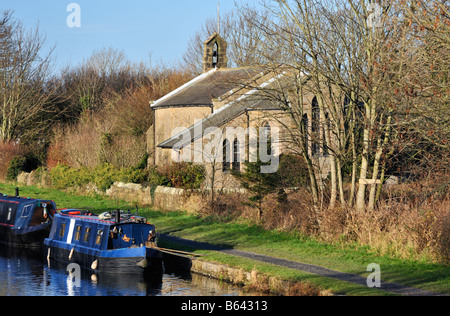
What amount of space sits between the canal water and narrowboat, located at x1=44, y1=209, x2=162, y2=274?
39 cm

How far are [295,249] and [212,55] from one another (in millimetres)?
27621

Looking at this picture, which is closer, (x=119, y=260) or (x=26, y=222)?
(x=119, y=260)

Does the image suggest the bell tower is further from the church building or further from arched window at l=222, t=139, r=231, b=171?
arched window at l=222, t=139, r=231, b=171

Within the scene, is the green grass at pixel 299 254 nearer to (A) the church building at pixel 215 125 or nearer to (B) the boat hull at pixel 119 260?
(B) the boat hull at pixel 119 260

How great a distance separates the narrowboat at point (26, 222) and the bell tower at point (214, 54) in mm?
20891

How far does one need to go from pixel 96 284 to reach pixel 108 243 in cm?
213

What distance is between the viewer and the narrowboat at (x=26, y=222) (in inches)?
991

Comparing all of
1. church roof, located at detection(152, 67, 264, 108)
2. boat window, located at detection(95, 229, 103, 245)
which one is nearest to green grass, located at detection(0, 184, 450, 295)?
boat window, located at detection(95, 229, 103, 245)

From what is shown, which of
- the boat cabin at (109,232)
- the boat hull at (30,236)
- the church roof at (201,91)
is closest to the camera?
the boat cabin at (109,232)

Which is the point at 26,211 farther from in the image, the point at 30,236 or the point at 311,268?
the point at 311,268

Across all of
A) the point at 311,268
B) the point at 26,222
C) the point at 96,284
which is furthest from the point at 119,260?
the point at 26,222

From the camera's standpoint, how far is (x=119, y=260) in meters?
19.1

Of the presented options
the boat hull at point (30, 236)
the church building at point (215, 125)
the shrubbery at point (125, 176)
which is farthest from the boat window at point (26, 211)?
the church building at point (215, 125)
